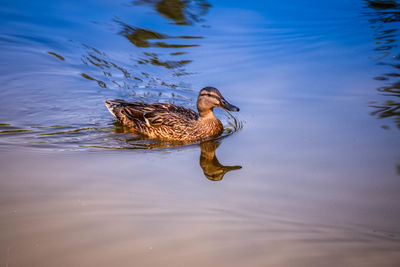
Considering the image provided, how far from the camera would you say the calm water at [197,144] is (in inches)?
152

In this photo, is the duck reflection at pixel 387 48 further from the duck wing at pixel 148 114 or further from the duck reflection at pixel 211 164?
the duck wing at pixel 148 114

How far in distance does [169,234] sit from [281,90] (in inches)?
185

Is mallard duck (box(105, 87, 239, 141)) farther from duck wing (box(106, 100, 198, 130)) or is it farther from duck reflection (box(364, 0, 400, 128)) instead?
duck reflection (box(364, 0, 400, 128))

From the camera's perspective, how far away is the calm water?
385cm

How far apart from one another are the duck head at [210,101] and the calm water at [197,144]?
473 mm

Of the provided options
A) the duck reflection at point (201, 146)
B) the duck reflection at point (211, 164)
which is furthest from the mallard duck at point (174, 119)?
the duck reflection at point (211, 164)

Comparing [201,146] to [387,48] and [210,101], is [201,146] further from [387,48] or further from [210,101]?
[387,48]

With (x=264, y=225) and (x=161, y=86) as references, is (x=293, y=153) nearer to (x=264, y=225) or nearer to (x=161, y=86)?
(x=264, y=225)

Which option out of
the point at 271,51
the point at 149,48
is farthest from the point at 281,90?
the point at 149,48

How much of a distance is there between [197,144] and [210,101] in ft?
2.48

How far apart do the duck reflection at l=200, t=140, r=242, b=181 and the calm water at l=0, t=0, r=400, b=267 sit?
32 mm

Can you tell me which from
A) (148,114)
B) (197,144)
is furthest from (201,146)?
(148,114)

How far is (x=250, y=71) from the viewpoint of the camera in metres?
9.08

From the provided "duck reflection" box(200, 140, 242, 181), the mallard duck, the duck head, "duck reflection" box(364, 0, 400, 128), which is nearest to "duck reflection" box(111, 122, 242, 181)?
"duck reflection" box(200, 140, 242, 181)
